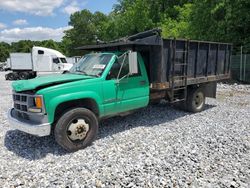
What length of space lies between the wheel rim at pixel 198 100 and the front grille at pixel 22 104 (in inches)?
212

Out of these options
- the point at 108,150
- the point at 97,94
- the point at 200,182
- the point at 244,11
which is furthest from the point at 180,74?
the point at 244,11

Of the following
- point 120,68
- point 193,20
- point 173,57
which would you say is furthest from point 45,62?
point 120,68

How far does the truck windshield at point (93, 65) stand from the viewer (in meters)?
5.89

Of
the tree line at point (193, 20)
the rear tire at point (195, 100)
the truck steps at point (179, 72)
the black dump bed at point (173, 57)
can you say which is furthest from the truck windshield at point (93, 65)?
the tree line at point (193, 20)

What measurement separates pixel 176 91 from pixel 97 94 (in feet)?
9.90

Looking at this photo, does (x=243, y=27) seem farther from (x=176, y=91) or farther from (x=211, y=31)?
(x=176, y=91)

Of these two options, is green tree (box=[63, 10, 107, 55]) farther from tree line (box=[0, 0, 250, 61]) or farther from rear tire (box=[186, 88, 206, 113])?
rear tire (box=[186, 88, 206, 113])

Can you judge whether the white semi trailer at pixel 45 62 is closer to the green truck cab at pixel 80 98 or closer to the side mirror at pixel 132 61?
the green truck cab at pixel 80 98

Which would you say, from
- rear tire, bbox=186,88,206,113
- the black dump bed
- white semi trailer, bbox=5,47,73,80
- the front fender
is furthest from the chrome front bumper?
white semi trailer, bbox=5,47,73,80

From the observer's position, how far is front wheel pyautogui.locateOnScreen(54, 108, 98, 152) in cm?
496

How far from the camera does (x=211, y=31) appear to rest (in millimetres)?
18703

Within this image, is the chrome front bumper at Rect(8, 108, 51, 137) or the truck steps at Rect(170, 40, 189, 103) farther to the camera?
the truck steps at Rect(170, 40, 189, 103)

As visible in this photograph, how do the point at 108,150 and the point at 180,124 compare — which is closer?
the point at 108,150

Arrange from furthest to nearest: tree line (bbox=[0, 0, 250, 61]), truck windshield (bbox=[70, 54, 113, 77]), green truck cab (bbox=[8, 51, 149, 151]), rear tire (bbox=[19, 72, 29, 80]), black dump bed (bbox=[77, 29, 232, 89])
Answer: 1. rear tire (bbox=[19, 72, 29, 80])
2. tree line (bbox=[0, 0, 250, 61])
3. black dump bed (bbox=[77, 29, 232, 89])
4. truck windshield (bbox=[70, 54, 113, 77])
5. green truck cab (bbox=[8, 51, 149, 151])
